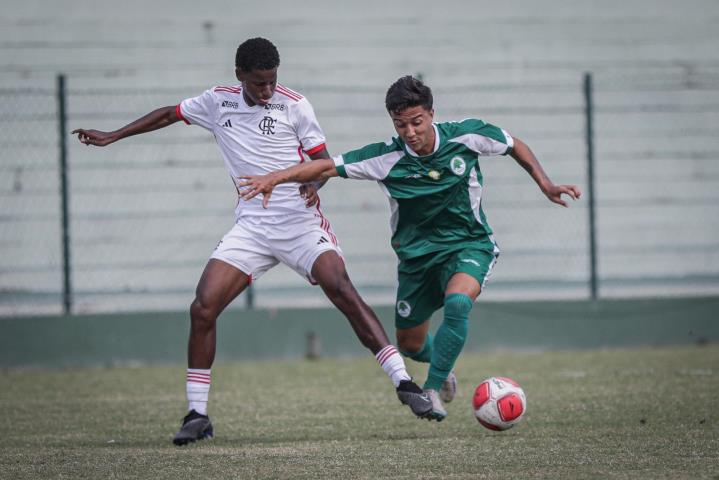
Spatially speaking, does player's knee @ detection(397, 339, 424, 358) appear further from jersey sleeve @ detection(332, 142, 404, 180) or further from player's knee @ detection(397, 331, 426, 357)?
jersey sleeve @ detection(332, 142, 404, 180)

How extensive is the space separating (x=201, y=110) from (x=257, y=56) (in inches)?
26.6

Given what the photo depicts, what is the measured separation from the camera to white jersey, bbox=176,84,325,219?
23.0 ft

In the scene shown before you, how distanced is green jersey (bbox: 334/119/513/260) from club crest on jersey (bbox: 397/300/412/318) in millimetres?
331

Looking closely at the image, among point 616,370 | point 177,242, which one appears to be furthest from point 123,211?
point 616,370

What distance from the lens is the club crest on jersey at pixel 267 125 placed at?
7.00 m

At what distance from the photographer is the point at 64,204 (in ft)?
38.6

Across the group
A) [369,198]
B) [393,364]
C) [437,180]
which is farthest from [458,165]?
[369,198]

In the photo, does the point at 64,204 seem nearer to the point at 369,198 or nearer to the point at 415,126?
→ the point at 369,198

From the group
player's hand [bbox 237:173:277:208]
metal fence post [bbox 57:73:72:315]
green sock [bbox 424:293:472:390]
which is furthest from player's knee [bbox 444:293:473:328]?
metal fence post [bbox 57:73:72:315]

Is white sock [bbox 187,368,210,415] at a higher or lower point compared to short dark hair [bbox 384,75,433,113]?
lower

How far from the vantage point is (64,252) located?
11.8m

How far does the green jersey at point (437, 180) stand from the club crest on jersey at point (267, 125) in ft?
1.68

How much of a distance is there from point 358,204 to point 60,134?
306 cm

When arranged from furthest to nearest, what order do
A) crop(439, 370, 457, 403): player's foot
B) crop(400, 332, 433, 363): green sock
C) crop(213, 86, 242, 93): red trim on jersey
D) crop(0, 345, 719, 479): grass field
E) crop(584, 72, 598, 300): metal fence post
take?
crop(584, 72, 598, 300): metal fence post → crop(400, 332, 433, 363): green sock → crop(439, 370, 457, 403): player's foot → crop(213, 86, 242, 93): red trim on jersey → crop(0, 345, 719, 479): grass field
